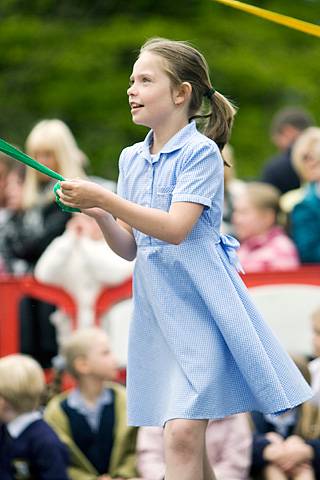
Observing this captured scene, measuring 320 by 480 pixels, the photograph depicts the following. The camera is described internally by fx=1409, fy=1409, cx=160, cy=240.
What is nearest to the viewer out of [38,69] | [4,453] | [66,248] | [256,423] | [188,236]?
[188,236]

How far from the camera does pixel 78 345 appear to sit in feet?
26.4

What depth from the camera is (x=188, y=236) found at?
5.35m

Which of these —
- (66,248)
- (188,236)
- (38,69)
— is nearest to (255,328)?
(188,236)

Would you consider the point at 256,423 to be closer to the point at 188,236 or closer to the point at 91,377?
the point at 91,377

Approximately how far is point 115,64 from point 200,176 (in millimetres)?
12558

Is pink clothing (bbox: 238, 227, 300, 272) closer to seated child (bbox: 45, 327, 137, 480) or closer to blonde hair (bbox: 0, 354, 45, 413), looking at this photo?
seated child (bbox: 45, 327, 137, 480)

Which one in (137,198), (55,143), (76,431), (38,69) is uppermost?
(137,198)

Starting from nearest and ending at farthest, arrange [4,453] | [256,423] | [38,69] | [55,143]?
[4,453] → [256,423] → [55,143] → [38,69]

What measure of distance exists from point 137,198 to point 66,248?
10.3ft

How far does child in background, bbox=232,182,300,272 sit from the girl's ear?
335 cm

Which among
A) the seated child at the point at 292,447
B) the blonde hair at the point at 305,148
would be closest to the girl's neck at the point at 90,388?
the seated child at the point at 292,447

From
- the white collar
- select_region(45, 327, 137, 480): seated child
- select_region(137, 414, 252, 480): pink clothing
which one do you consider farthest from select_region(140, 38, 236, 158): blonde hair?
select_region(45, 327, 137, 480): seated child

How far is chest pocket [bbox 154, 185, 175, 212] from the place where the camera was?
5371 millimetres

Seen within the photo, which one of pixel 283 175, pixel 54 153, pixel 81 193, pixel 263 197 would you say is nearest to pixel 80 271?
pixel 54 153
